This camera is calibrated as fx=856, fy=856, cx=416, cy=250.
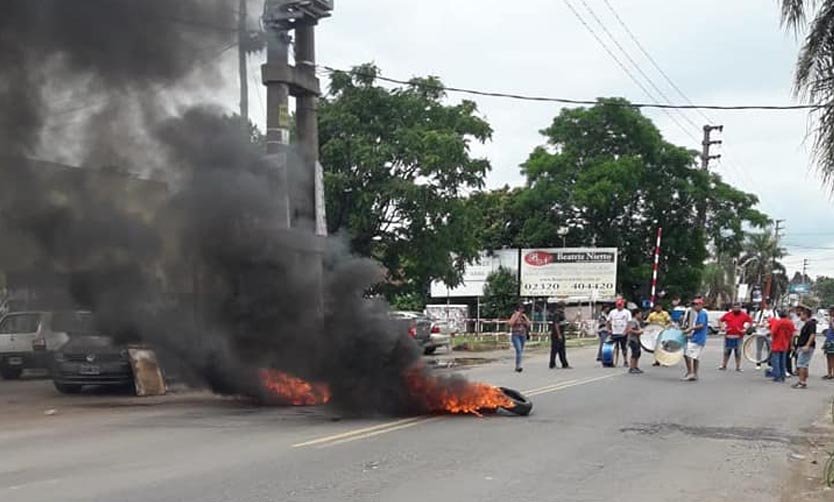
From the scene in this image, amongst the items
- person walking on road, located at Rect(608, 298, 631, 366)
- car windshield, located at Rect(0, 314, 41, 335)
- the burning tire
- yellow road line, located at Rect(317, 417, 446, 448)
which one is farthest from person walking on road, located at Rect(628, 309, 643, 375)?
car windshield, located at Rect(0, 314, 41, 335)

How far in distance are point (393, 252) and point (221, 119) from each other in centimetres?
903

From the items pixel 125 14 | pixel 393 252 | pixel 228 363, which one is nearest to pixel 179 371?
pixel 228 363

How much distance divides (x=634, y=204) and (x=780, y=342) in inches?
1129

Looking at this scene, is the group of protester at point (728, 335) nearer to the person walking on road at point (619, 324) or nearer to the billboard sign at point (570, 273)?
the person walking on road at point (619, 324)

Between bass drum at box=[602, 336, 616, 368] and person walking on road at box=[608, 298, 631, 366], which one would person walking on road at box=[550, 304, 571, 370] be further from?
person walking on road at box=[608, 298, 631, 366]

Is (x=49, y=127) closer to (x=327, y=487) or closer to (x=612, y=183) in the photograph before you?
(x=327, y=487)

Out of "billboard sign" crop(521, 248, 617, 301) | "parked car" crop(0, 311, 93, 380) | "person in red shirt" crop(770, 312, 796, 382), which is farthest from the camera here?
"billboard sign" crop(521, 248, 617, 301)

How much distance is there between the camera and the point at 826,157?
9258 millimetres

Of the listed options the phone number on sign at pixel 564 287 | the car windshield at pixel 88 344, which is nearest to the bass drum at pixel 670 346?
the car windshield at pixel 88 344

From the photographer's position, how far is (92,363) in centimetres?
1386

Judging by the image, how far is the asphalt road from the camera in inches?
261

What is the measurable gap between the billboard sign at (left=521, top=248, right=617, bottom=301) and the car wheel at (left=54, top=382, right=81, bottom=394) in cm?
2855

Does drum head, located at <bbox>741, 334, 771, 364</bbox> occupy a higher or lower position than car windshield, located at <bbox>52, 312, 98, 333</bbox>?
lower

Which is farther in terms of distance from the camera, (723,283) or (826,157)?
(723,283)
